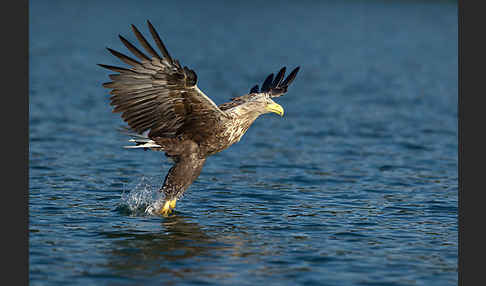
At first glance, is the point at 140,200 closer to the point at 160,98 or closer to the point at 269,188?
the point at 160,98

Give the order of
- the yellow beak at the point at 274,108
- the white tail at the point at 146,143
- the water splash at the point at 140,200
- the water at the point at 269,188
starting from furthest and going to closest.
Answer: the water splash at the point at 140,200 < the yellow beak at the point at 274,108 < the white tail at the point at 146,143 < the water at the point at 269,188

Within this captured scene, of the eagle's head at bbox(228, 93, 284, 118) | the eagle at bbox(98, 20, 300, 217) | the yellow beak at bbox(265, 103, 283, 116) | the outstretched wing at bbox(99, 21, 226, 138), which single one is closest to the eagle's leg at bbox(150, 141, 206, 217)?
the eagle at bbox(98, 20, 300, 217)

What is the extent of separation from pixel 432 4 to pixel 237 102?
194 feet

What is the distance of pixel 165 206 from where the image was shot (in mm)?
8273

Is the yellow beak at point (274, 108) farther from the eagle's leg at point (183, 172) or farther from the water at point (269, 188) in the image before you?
the water at point (269, 188)

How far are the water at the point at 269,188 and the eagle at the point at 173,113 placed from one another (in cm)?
58

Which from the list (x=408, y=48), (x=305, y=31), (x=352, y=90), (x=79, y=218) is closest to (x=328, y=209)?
(x=79, y=218)

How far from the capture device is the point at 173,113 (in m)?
7.76

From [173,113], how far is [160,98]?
0.25 metres

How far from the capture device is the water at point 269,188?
6.67 meters

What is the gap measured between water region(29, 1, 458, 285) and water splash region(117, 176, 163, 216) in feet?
0.08

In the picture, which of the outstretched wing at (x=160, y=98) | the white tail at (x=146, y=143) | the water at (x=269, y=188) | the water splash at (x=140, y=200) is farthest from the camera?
the water splash at (x=140, y=200)

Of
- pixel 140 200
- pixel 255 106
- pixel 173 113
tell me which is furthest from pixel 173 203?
pixel 255 106

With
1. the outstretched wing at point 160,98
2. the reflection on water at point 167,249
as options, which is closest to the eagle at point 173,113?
the outstretched wing at point 160,98
